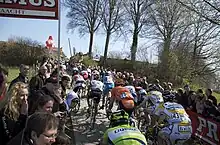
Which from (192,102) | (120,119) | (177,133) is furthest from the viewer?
(192,102)

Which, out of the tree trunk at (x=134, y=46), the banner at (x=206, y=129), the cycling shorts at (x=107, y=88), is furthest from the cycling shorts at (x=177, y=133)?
the tree trunk at (x=134, y=46)

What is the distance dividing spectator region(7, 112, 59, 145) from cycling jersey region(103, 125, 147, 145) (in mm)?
1395

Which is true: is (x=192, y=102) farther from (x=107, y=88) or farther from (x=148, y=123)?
(x=107, y=88)

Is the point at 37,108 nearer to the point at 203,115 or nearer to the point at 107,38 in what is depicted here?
the point at 203,115

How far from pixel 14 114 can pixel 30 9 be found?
143 inches

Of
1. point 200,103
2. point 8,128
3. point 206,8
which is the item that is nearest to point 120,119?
point 8,128

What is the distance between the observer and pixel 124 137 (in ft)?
13.0

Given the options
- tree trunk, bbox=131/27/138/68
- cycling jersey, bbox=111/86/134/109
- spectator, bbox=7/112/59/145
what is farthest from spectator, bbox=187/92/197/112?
tree trunk, bbox=131/27/138/68

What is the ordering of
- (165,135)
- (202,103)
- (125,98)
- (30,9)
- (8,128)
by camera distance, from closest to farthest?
(8,128)
(165,135)
(30,9)
(125,98)
(202,103)

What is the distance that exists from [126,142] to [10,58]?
145ft

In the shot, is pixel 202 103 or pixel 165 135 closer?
pixel 165 135

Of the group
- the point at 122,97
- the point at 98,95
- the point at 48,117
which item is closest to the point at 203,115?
the point at 122,97

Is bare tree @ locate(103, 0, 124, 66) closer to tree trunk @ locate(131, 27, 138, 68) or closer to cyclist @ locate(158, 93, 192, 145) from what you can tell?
tree trunk @ locate(131, 27, 138, 68)

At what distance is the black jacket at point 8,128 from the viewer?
3562mm
